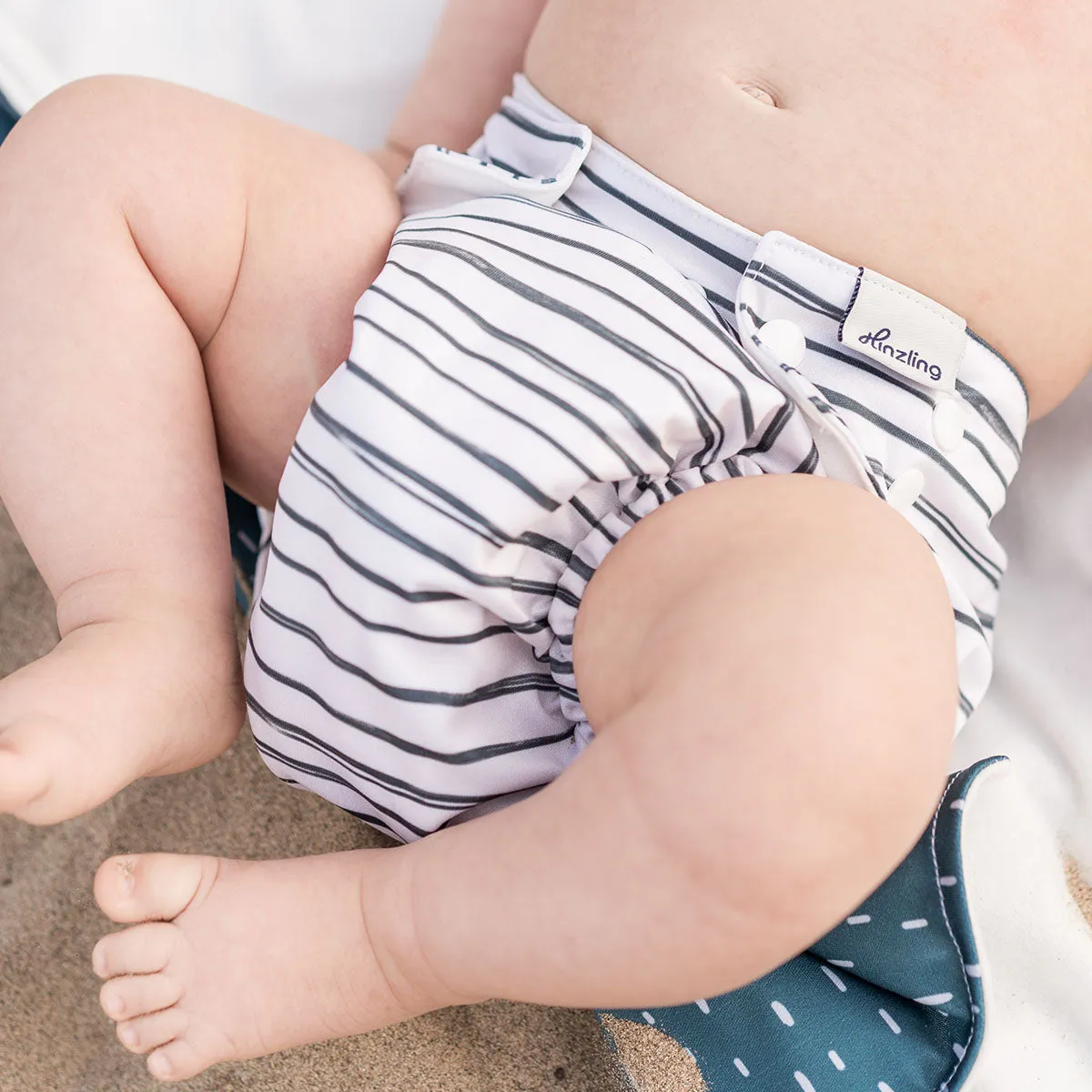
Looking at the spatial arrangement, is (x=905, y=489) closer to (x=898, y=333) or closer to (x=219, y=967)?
(x=898, y=333)

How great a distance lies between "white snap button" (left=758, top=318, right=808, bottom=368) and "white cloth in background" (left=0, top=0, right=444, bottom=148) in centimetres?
56

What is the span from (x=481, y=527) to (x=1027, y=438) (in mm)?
564

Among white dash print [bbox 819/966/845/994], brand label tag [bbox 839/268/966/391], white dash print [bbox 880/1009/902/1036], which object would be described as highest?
brand label tag [bbox 839/268/966/391]

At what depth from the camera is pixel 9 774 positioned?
507mm

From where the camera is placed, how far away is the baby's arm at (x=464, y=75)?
0.88 m

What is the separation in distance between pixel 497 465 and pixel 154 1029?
37cm

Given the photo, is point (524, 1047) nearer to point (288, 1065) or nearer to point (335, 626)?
point (288, 1065)

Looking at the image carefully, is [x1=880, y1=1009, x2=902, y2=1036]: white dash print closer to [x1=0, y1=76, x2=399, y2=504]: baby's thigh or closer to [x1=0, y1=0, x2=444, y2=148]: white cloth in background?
[x1=0, y1=76, x2=399, y2=504]: baby's thigh

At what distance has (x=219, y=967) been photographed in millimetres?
580

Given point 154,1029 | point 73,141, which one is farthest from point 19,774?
point 73,141

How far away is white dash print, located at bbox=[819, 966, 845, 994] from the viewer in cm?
68

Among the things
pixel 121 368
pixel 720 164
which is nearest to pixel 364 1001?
pixel 121 368

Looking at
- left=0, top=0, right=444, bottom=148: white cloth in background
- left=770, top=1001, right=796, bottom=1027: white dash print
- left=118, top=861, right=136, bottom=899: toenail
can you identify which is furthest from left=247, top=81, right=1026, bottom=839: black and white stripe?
left=0, top=0, right=444, bottom=148: white cloth in background

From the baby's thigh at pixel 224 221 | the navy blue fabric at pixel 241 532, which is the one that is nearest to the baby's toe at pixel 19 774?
the baby's thigh at pixel 224 221
